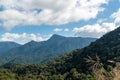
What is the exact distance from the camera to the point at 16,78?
174375 mm

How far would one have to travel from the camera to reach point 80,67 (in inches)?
6727

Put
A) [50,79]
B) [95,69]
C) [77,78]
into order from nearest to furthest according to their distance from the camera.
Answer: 1. [95,69]
2. [77,78]
3. [50,79]

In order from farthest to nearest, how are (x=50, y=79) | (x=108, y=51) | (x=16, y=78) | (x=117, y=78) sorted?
(x=108, y=51), (x=16, y=78), (x=50, y=79), (x=117, y=78)

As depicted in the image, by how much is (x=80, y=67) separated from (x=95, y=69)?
160 meters

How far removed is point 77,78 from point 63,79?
10373mm

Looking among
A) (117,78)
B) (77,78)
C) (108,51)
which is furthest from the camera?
(108,51)

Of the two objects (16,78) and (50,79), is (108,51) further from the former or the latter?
(16,78)

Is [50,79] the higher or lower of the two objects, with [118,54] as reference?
lower

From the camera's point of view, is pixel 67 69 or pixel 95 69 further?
pixel 67 69

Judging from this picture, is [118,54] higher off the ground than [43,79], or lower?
higher

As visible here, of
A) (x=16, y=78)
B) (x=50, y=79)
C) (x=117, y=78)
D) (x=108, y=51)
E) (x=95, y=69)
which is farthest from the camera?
(x=108, y=51)

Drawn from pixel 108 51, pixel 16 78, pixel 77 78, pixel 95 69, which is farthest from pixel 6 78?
pixel 95 69

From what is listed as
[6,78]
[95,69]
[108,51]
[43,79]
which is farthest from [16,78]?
[95,69]

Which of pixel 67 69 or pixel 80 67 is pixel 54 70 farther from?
pixel 80 67
